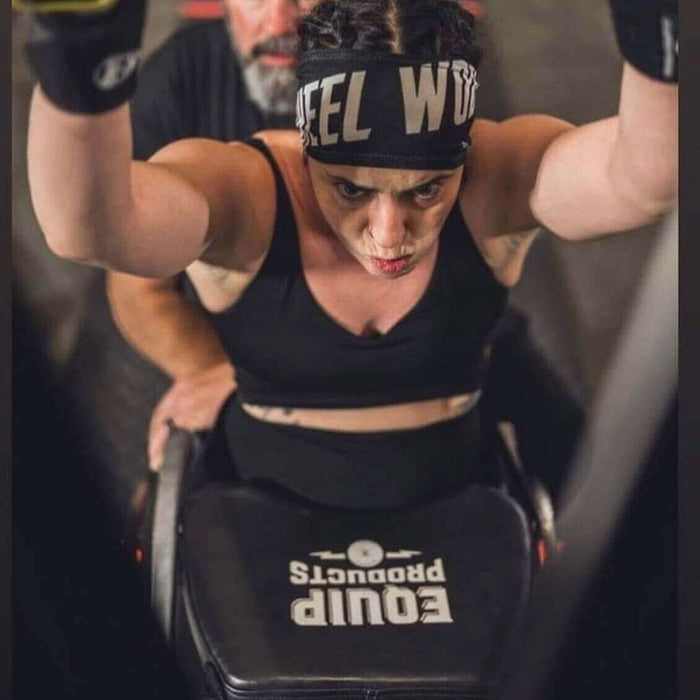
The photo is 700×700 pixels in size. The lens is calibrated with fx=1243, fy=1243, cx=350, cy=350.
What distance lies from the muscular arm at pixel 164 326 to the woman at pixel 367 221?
28 mm

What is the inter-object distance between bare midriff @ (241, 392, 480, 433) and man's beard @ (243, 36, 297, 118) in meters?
0.25

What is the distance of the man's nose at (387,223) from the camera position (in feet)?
3.10

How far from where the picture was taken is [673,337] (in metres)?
1.04

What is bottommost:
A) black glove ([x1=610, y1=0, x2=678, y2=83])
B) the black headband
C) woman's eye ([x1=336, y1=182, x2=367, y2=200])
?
woman's eye ([x1=336, y1=182, x2=367, y2=200])

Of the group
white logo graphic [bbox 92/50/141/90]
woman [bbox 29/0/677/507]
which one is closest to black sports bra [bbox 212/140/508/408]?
woman [bbox 29/0/677/507]

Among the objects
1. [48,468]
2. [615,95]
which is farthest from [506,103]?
[48,468]

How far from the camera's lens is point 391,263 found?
97 centimetres

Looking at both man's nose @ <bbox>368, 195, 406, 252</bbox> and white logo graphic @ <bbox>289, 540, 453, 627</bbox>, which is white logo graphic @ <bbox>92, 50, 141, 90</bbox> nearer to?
man's nose @ <bbox>368, 195, 406, 252</bbox>

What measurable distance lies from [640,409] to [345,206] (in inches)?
11.8

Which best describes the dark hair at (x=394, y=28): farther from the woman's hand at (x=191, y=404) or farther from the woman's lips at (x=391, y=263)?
the woman's hand at (x=191, y=404)

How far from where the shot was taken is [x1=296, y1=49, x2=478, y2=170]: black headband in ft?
2.93

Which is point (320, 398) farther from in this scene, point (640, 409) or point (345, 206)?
point (640, 409)

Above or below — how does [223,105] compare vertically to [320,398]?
above

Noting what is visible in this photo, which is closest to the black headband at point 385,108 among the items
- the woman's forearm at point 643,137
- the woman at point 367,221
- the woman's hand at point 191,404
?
the woman at point 367,221
